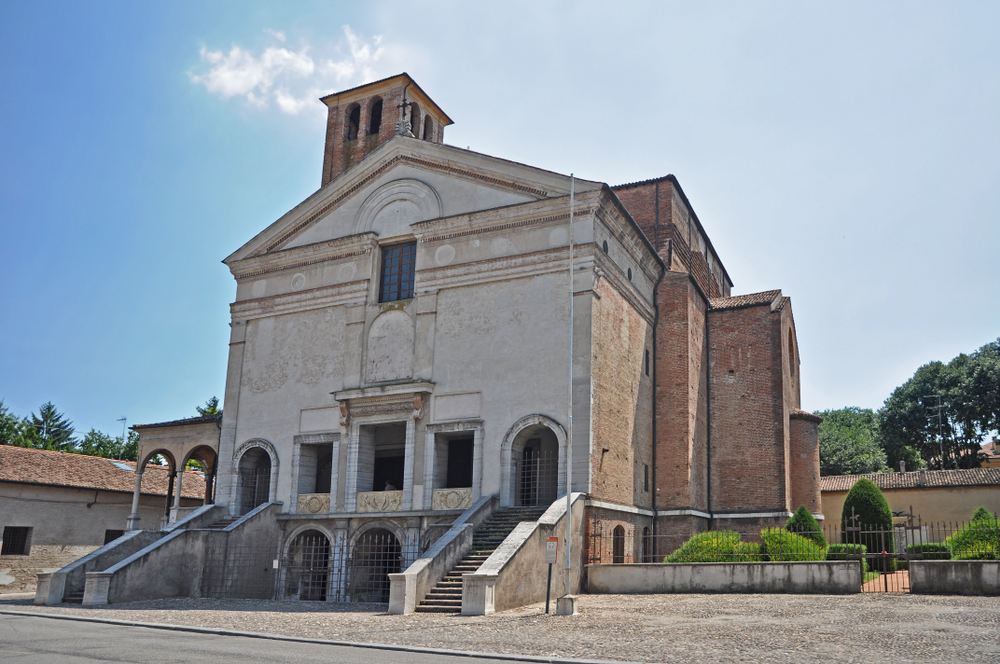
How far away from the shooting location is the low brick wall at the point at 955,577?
52.7ft

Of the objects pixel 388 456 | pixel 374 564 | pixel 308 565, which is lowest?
pixel 308 565

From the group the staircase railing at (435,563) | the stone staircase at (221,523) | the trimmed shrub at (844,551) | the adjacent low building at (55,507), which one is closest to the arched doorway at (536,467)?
the staircase railing at (435,563)

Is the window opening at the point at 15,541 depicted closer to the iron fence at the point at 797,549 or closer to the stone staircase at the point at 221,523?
the stone staircase at the point at 221,523

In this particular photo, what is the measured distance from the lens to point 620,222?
2378 cm

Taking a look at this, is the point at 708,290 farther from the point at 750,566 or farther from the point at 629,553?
the point at 750,566

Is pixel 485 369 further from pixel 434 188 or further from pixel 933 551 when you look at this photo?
pixel 933 551

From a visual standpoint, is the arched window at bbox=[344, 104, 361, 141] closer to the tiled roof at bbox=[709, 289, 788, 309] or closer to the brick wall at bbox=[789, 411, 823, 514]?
the tiled roof at bbox=[709, 289, 788, 309]

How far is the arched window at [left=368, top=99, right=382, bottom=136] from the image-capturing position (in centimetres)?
3271

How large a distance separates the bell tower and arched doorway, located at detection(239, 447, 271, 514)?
10.8m

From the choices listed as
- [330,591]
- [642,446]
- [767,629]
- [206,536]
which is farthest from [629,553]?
[206,536]

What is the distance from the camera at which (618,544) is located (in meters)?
22.3

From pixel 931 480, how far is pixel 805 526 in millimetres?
13520

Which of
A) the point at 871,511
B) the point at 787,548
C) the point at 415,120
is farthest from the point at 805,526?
the point at 415,120

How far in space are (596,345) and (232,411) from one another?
12.5 meters
